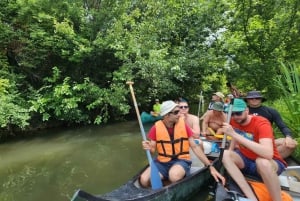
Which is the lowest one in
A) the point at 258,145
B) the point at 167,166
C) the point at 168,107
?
the point at 167,166

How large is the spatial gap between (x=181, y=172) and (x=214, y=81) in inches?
484

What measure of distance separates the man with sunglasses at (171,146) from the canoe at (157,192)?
0.12 metres

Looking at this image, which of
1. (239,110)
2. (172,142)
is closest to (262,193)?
(239,110)

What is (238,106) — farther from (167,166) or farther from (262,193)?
(167,166)

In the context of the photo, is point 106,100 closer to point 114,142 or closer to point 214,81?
point 114,142

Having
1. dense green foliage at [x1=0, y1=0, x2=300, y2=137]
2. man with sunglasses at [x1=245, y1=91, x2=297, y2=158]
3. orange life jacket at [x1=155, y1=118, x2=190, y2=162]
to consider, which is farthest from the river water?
man with sunglasses at [x1=245, y1=91, x2=297, y2=158]

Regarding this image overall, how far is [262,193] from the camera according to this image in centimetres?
367

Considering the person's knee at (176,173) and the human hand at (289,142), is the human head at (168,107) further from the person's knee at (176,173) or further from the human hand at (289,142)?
the human hand at (289,142)

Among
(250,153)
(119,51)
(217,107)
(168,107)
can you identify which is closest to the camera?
(250,153)

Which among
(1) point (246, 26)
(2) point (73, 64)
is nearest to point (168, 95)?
(2) point (73, 64)

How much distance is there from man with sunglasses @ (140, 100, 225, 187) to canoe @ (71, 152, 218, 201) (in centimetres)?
12

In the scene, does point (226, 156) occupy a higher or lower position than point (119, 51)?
lower

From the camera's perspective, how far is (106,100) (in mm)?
11406

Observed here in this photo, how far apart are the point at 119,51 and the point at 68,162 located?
15.7 feet
